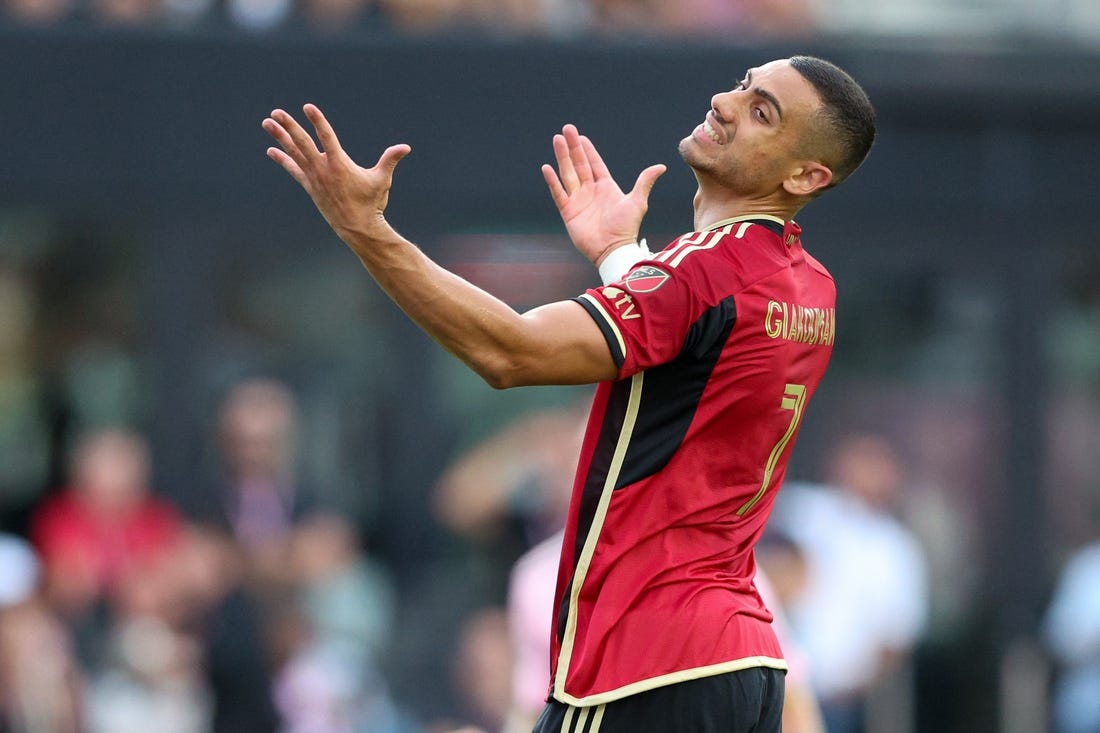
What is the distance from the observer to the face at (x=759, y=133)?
4.11 m

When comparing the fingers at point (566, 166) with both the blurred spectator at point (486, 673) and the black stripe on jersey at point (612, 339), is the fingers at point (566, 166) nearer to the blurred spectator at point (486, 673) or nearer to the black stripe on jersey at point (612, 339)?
the black stripe on jersey at point (612, 339)

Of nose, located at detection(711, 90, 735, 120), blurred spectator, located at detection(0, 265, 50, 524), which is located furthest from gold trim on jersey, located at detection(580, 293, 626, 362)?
blurred spectator, located at detection(0, 265, 50, 524)

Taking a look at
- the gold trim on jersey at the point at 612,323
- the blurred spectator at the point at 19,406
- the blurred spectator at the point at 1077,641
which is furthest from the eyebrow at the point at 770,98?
the blurred spectator at the point at 1077,641

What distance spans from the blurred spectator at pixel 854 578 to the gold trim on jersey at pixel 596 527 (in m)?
5.30

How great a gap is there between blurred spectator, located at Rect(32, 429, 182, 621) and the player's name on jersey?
5.34m

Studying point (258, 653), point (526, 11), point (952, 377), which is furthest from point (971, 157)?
point (258, 653)

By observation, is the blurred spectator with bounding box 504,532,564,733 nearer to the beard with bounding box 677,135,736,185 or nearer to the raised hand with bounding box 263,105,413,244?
the beard with bounding box 677,135,736,185

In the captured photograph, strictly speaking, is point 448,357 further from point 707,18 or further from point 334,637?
point 707,18

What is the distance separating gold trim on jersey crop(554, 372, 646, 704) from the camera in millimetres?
3971

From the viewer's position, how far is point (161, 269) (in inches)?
384

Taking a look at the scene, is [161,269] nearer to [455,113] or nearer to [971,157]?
[455,113]

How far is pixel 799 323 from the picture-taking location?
4066 mm

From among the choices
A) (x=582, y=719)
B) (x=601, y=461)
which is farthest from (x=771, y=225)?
(x=582, y=719)

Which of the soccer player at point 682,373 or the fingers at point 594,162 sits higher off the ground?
the fingers at point 594,162
